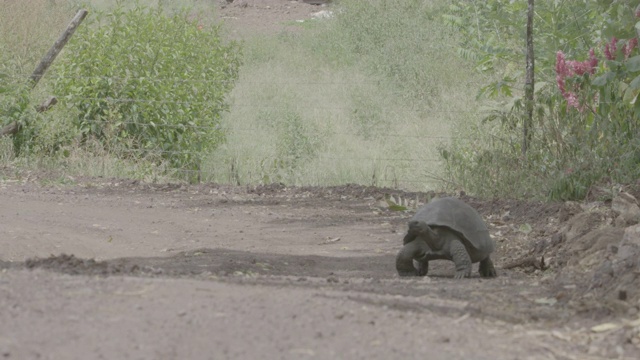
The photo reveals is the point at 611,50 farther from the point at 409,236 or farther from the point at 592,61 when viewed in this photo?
the point at 409,236

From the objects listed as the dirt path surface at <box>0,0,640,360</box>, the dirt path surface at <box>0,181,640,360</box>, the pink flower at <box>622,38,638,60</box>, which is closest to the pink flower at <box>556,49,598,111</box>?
the pink flower at <box>622,38,638,60</box>

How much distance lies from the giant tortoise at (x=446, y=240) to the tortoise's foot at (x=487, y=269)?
39 millimetres

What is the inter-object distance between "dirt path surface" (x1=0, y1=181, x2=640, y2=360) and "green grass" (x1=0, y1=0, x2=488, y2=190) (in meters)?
3.82

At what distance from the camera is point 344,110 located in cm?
1852

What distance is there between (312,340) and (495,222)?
221 inches

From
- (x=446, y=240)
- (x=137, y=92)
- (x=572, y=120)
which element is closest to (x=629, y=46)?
(x=572, y=120)

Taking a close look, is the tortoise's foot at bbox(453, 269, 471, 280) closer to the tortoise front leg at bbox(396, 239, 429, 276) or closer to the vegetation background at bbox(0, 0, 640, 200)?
the tortoise front leg at bbox(396, 239, 429, 276)

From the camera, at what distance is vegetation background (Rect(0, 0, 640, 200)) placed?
9.97 meters

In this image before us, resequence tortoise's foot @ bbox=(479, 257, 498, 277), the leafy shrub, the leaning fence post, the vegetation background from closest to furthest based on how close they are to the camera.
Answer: tortoise's foot @ bbox=(479, 257, 498, 277), the leafy shrub, the vegetation background, the leaning fence post

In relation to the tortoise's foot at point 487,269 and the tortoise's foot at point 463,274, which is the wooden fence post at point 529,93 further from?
the tortoise's foot at point 463,274

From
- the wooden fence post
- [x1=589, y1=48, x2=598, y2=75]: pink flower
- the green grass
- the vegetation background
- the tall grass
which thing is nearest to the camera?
the vegetation background

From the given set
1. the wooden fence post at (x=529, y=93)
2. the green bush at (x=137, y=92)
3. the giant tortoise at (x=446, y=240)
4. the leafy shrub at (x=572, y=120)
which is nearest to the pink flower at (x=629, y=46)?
the leafy shrub at (x=572, y=120)

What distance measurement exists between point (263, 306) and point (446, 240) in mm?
2884

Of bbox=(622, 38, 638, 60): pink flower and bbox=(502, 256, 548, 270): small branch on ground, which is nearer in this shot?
bbox=(502, 256, 548, 270): small branch on ground
